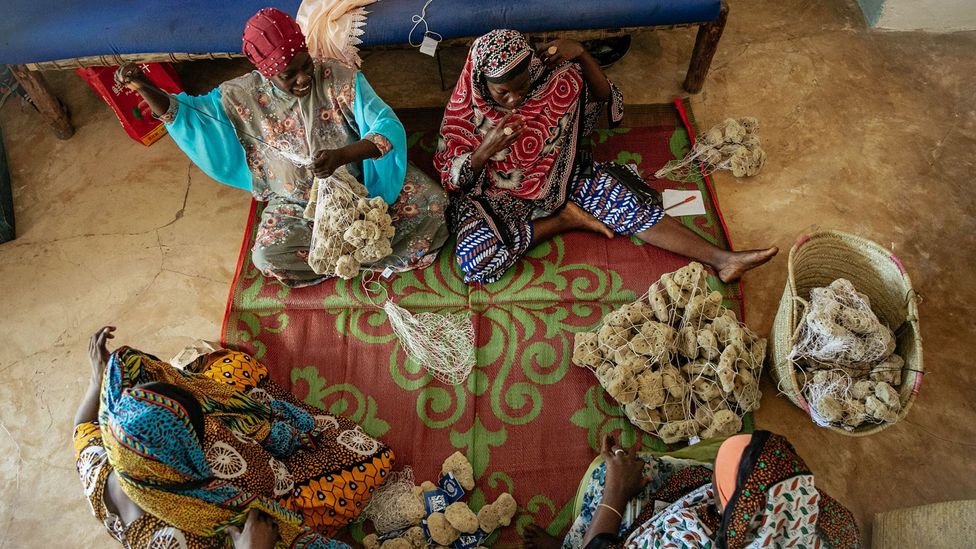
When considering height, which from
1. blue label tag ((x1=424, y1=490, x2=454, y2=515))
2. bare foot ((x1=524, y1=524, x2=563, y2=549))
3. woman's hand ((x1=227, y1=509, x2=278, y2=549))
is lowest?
bare foot ((x1=524, y1=524, x2=563, y2=549))

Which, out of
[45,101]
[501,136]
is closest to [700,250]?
[501,136]

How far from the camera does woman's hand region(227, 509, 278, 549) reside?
1.67 meters

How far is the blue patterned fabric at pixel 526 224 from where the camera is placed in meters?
2.78

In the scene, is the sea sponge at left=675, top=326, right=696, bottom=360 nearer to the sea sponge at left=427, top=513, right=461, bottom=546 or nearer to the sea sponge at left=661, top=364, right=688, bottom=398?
the sea sponge at left=661, top=364, right=688, bottom=398

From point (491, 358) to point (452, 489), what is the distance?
56 cm

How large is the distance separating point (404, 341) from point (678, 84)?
1.98 m

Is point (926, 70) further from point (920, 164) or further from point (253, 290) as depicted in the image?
point (253, 290)

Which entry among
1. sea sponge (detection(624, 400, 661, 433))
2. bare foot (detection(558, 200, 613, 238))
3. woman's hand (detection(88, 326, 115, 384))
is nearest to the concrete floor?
sea sponge (detection(624, 400, 661, 433))

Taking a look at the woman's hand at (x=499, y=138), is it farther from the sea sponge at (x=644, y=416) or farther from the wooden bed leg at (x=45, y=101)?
the wooden bed leg at (x=45, y=101)

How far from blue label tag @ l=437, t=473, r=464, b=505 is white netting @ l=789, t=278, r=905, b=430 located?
1257 mm

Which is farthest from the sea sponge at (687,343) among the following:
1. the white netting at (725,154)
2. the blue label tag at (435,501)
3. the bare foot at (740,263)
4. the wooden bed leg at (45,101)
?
the wooden bed leg at (45,101)

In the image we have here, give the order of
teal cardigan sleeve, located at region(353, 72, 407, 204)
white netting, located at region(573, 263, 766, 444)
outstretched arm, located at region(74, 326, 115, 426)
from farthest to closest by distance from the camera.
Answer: teal cardigan sleeve, located at region(353, 72, 407, 204), white netting, located at region(573, 263, 766, 444), outstretched arm, located at region(74, 326, 115, 426)

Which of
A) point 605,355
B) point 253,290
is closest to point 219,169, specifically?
point 253,290

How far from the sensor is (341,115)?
8.79 feet
